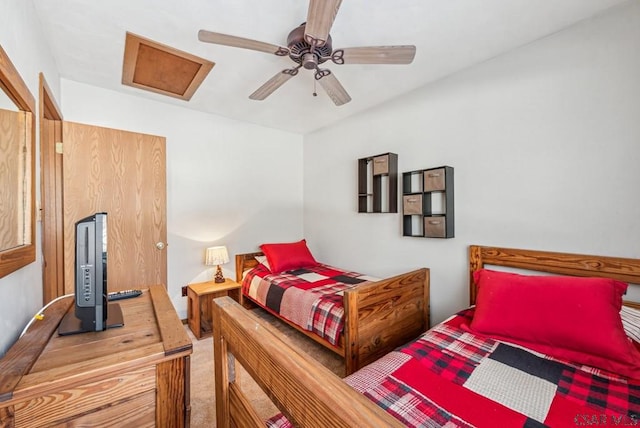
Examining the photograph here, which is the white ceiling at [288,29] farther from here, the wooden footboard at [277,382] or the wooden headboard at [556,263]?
the wooden footboard at [277,382]

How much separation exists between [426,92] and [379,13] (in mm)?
1097

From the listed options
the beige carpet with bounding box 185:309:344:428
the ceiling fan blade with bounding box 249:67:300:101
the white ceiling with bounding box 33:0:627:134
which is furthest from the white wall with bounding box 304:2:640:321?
the ceiling fan blade with bounding box 249:67:300:101

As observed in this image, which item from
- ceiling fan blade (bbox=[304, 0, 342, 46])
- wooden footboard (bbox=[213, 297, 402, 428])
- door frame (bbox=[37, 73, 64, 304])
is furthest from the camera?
door frame (bbox=[37, 73, 64, 304])

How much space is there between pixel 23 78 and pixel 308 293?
2.16 meters

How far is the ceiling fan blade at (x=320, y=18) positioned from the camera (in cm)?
113

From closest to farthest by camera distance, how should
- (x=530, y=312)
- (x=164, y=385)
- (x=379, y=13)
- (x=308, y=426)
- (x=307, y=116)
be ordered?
1. (x=308, y=426)
2. (x=164, y=385)
3. (x=530, y=312)
4. (x=379, y=13)
5. (x=307, y=116)

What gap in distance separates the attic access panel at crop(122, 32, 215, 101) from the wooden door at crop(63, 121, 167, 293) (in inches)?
18.5

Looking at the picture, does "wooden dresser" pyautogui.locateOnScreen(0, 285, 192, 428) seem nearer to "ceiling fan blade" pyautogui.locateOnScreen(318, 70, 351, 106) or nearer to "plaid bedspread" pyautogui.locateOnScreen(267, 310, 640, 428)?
"plaid bedspread" pyautogui.locateOnScreen(267, 310, 640, 428)

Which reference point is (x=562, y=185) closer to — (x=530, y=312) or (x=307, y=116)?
(x=530, y=312)

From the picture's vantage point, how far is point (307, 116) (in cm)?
324

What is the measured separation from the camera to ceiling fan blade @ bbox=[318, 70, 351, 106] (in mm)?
1792

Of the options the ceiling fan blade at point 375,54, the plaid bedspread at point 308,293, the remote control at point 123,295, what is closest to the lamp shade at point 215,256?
the plaid bedspread at point 308,293

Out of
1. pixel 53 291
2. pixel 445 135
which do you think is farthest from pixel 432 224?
pixel 53 291

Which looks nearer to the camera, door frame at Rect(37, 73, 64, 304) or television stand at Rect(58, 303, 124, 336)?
television stand at Rect(58, 303, 124, 336)
